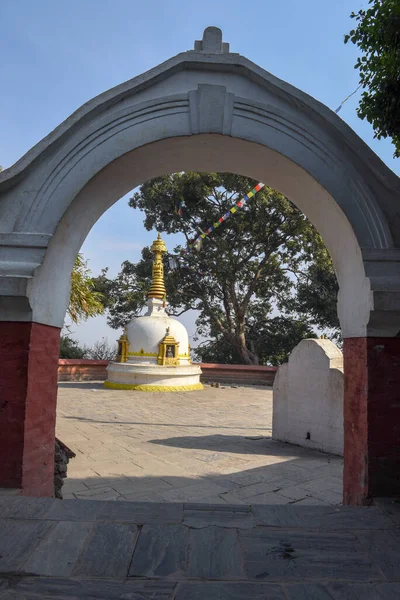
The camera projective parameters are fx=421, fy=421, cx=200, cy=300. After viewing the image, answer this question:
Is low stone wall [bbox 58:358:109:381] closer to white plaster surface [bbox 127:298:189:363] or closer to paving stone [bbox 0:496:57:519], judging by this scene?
white plaster surface [bbox 127:298:189:363]

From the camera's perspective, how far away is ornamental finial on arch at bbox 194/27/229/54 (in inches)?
141

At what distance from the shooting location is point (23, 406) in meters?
3.16

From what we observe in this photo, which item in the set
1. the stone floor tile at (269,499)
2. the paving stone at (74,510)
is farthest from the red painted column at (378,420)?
the paving stone at (74,510)

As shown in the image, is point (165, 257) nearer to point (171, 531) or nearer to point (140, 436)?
point (140, 436)

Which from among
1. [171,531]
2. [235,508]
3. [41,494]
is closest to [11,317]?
[41,494]

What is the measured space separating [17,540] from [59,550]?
293 millimetres

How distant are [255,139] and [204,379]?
15805mm

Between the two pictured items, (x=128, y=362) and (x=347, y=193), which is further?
(x=128, y=362)

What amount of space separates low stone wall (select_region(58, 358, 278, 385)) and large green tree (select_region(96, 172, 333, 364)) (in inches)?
125

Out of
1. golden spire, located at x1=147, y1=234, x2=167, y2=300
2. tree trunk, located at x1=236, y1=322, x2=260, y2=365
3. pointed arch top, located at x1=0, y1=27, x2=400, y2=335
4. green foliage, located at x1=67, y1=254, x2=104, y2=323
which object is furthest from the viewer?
tree trunk, located at x1=236, y1=322, x2=260, y2=365

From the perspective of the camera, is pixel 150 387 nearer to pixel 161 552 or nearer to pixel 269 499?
pixel 269 499

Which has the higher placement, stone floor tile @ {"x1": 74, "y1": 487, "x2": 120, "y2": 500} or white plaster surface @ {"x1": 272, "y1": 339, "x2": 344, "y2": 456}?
white plaster surface @ {"x1": 272, "y1": 339, "x2": 344, "y2": 456}

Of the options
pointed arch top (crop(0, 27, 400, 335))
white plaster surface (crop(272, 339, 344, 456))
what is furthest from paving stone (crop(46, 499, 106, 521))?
white plaster surface (crop(272, 339, 344, 456))

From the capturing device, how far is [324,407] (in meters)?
6.73
